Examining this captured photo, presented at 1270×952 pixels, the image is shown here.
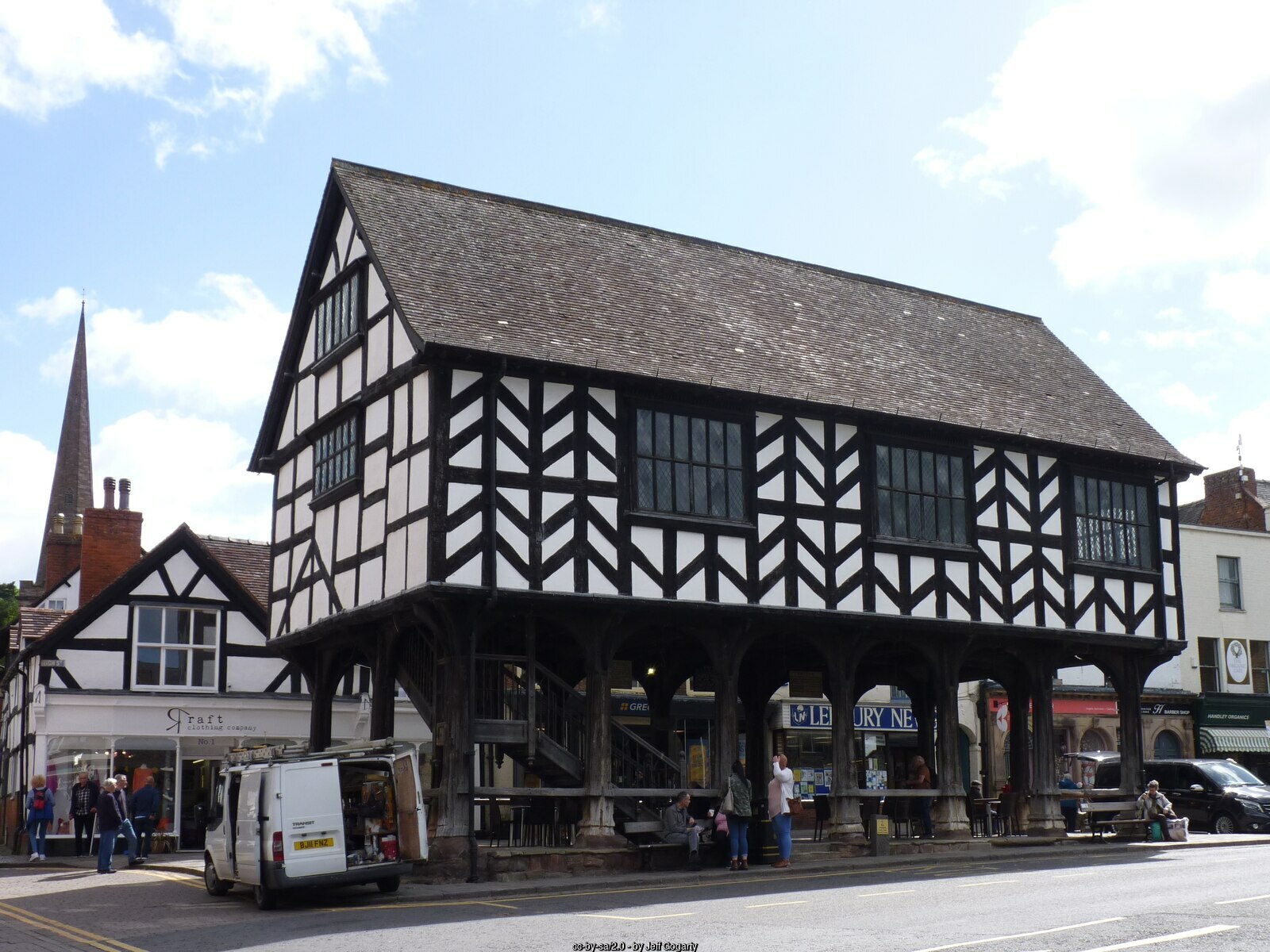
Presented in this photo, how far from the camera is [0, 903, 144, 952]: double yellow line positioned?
503 inches

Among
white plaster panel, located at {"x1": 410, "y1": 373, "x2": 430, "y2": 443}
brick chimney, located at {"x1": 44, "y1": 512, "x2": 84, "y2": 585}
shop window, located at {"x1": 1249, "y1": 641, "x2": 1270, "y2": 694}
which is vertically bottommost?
shop window, located at {"x1": 1249, "y1": 641, "x2": 1270, "y2": 694}

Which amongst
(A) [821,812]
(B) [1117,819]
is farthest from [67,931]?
(B) [1117,819]

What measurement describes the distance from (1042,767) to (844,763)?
15.8 ft

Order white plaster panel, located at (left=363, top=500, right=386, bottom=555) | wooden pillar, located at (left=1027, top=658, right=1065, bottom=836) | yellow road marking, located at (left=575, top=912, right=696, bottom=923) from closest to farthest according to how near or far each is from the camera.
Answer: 1. yellow road marking, located at (left=575, top=912, right=696, bottom=923)
2. white plaster panel, located at (left=363, top=500, right=386, bottom=555)
3. wooden pillar, located at (left=1027, top=658, right=1065, bottom=836)

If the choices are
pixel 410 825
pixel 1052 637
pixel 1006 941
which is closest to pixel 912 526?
pixel 1052 637

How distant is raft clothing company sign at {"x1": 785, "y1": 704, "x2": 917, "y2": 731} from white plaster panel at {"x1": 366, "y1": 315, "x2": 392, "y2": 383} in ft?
68.2

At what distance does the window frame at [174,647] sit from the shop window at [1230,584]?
31.3 metres

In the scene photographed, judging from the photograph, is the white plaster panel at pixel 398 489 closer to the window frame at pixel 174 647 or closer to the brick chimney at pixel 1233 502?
the window frame at pixel 174 647

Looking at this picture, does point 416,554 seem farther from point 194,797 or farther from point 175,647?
point 194,797

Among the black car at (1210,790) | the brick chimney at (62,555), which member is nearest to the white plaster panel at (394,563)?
the black car at (1210,790)

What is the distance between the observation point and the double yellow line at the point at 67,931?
12773mm

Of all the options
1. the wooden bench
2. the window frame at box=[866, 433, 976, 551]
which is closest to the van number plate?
the window frame at box=[866, 433, 976, 551]

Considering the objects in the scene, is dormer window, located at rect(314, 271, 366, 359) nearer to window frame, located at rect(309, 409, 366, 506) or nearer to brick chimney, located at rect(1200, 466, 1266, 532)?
window frame, located at rect(309, 409, 366, 506)

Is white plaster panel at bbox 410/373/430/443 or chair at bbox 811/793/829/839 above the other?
white plaster panel at bbox 410/373/430/443
